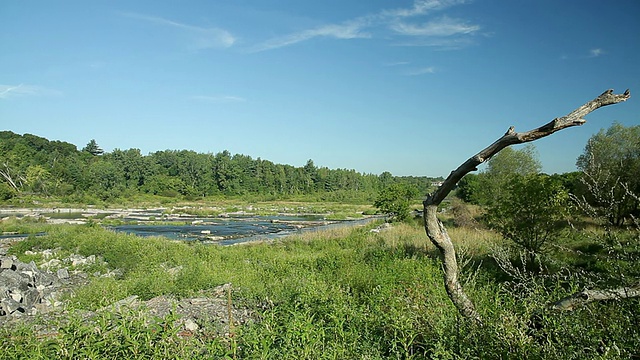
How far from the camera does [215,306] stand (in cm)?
777

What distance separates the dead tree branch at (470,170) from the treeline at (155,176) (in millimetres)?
55531

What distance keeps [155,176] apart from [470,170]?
239ft

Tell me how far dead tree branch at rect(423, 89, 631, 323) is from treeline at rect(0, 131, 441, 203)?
182 ft

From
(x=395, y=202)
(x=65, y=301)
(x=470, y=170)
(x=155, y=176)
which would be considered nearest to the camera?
(x=470, y=170)

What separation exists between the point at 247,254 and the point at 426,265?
773 cm

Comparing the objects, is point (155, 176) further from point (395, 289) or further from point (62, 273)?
point (395, 289)

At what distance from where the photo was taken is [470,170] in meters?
3.52

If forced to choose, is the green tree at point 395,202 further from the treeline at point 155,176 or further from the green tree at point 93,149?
the green tree at point 93,149

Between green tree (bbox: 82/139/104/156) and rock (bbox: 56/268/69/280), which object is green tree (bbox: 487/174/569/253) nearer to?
rock (bbox: 56/268/69/280)

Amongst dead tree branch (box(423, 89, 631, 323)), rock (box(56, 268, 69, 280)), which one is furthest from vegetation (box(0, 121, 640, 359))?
rock (box(56, 268, 69, 280))

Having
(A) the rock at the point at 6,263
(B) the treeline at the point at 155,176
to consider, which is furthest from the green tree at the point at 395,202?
(B) the treeline at the point at 155,176

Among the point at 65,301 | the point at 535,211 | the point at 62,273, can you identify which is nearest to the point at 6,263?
the point at 62,273

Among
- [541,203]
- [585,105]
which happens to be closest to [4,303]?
[585,105]

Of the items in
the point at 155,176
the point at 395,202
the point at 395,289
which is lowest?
the point at 395,289
